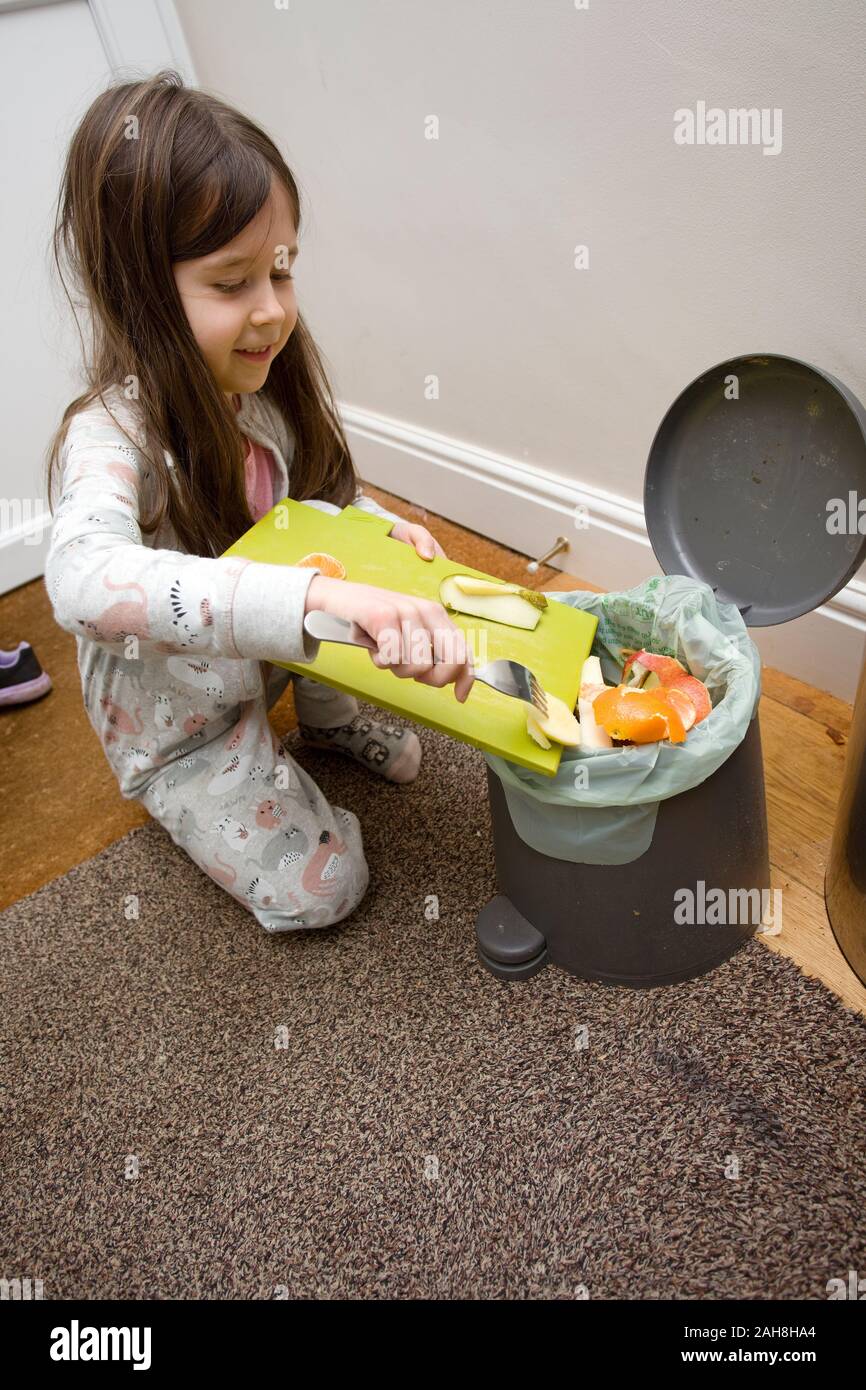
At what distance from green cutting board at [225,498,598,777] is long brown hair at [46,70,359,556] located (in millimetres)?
71

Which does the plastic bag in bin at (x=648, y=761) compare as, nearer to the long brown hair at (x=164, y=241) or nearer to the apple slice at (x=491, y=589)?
the apple slice at (x=491, y=589)

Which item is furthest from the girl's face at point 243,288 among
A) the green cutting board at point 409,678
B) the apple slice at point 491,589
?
the apple slice at point 491,589

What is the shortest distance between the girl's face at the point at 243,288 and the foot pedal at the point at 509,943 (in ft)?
1.71

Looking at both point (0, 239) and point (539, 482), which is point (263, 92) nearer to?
point (0, 239)

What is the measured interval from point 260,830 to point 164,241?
0.50 metres

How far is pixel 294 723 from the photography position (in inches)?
45.8

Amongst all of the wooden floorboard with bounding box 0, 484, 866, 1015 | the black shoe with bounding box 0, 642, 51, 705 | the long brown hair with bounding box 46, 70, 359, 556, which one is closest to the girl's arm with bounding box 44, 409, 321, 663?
the long brown hair with bounding box 46, 70, 359, 556

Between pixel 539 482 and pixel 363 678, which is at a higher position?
pixel 363 678

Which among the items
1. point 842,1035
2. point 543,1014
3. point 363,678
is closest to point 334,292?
point 363,678

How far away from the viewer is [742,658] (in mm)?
729

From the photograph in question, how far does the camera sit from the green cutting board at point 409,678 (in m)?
0.67

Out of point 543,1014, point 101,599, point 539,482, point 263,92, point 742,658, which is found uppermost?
point 263,92

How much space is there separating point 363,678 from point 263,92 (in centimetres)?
108

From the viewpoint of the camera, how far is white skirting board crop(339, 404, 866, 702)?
98cm
